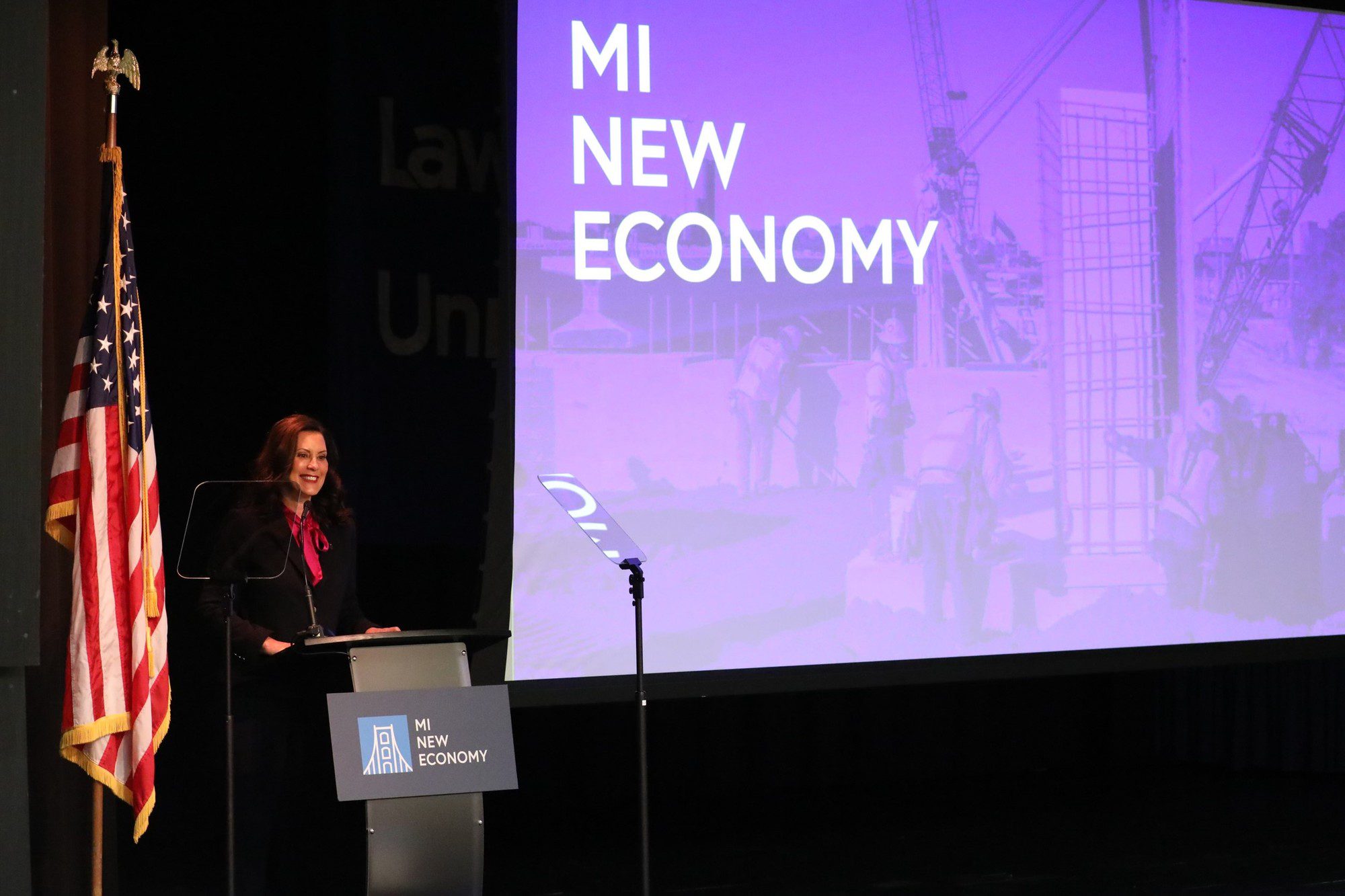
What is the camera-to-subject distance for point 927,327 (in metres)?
5.05

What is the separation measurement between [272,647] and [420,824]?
579mm

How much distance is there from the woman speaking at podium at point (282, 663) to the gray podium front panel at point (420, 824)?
0.64ft

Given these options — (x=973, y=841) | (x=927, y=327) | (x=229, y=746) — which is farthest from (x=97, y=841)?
(x=973, y=841)

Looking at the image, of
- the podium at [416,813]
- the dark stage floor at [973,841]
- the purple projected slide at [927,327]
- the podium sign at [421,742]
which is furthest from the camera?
the dark stage floor at [973,841]

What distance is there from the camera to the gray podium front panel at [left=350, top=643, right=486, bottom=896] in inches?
132

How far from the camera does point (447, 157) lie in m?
4.67

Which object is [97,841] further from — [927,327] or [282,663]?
[927,327]

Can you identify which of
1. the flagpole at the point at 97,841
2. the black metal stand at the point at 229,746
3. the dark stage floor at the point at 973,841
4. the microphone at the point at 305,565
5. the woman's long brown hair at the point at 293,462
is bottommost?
the dark stage floor at the point at 973,841

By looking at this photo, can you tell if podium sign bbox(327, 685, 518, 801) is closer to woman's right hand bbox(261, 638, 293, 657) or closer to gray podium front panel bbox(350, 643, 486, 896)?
gray podium front panel bbox(350, 643, 486, 896)

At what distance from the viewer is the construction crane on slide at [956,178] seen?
510 cm

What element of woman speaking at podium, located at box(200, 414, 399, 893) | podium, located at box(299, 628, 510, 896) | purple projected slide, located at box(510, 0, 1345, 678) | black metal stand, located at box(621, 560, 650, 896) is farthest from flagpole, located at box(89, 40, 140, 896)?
purple projected slide, located at box(510, 0, 1345, 678)

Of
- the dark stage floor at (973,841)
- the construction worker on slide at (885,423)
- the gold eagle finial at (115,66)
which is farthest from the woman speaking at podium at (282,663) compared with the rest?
the construction worker on slide at (885,423)

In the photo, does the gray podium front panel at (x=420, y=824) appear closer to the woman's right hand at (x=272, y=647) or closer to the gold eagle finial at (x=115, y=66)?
the woman's right hand at (x=272, y=647)

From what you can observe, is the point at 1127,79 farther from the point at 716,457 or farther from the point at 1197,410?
the point at 716,457
